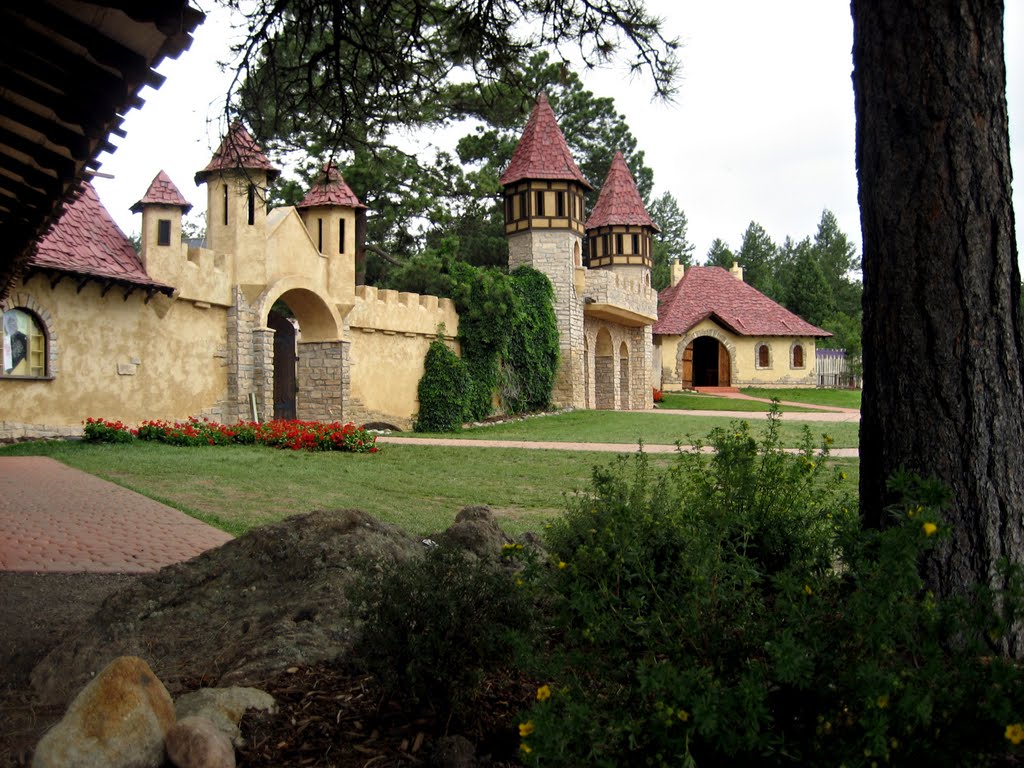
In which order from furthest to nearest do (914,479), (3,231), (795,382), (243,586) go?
(795,382) → (3,231) → (243,586) → (914,479)

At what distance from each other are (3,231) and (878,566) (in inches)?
248

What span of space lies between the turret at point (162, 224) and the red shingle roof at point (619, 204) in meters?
19.9

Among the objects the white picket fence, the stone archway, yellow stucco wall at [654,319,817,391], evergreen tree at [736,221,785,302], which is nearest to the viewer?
the stone archway

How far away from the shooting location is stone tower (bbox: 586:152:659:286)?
113 feet

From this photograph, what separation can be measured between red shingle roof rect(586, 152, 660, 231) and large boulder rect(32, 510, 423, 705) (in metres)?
30.1

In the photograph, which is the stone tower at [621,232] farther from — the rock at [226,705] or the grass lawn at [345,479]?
the rock at [226,705]

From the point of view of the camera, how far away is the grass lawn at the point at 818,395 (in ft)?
118

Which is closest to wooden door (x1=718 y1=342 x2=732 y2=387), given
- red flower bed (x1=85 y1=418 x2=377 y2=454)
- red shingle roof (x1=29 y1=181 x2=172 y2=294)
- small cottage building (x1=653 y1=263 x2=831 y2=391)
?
small cottage building (x1=653 y1=263 x2=831 y2=391)

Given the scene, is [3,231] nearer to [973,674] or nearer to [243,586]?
[243,586]

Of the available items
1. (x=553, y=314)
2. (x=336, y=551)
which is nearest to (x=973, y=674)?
(x=336, y=551)

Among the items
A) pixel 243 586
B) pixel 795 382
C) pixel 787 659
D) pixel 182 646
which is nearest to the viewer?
pixel 787 659

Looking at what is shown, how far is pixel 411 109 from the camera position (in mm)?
7832

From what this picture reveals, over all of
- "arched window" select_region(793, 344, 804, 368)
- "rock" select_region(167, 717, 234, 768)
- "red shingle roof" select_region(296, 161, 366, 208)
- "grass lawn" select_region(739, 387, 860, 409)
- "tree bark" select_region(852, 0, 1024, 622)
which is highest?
"red shingle roof" select_region(296, 161, 366, 208)

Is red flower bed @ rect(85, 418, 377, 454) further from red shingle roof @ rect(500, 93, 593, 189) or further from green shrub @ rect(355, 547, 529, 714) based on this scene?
red shingle roof @ rect(500, 93, 593, 189)
